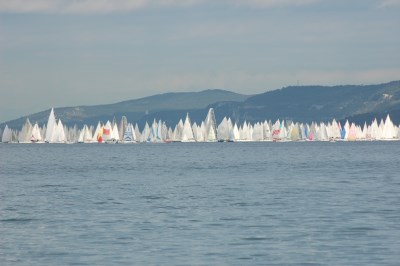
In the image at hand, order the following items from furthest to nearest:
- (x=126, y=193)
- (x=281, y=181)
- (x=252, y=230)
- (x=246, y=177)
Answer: (x=246, y=177) < (x=281, y=181) < (x=126, y=193) < (x=252, y=230)

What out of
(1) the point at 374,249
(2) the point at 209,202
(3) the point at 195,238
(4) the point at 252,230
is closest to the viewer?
(1) the point at 374,249

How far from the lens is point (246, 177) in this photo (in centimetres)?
9600

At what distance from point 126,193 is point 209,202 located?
40.5 feet

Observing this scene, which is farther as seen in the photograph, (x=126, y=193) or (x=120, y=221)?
(x=126, y=193)

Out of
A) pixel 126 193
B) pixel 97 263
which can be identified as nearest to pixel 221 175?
pixel 126 193

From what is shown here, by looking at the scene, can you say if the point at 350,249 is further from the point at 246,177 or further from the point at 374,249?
the point at 246,177

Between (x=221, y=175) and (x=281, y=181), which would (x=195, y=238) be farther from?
(x=221, y=175)

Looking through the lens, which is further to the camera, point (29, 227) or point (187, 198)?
point (187, 198)

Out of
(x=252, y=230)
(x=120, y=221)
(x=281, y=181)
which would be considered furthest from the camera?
(x=281, y=181)

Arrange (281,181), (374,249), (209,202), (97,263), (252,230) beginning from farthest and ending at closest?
(281,181) < (209,202) < (252,230) < (374,249) < (97,263)

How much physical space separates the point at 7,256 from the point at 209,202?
25628 millimetres

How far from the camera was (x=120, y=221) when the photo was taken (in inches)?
1941

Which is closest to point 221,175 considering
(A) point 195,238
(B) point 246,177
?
(B) point 246,177

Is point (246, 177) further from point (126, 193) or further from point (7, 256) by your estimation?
point (7, 256)
